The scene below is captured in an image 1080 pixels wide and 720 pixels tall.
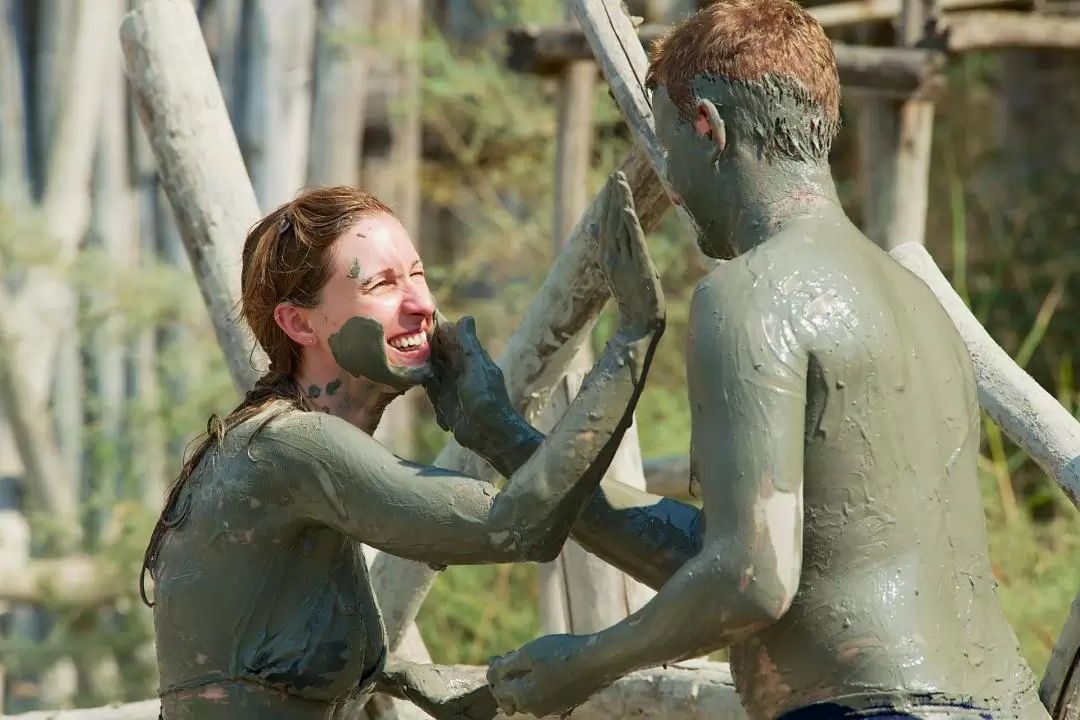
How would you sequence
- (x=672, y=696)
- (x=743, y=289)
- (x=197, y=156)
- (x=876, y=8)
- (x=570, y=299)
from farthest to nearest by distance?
(x=876, y=8), (x=197, y=156), (x=672, y=696), (x=570, y=299), (x=743, y=289)

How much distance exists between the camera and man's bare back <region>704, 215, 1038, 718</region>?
2.14 metres

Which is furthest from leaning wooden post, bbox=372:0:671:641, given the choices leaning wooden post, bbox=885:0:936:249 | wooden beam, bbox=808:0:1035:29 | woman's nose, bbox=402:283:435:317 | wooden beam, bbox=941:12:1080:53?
wooden beam, bbox=808:0:1035:29

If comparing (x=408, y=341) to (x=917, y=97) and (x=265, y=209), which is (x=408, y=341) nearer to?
(x=917, y=97)

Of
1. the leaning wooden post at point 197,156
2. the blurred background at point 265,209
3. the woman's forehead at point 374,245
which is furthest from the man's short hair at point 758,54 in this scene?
the blurred background at point 265,209

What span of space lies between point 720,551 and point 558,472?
1.18 feet

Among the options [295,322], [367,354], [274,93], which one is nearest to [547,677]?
[367,354]

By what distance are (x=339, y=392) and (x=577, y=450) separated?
19.4 inches

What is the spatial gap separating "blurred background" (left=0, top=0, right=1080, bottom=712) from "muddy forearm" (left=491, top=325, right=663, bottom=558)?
3276mm

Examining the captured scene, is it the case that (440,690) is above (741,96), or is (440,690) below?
below

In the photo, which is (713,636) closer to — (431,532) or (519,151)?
(431,532)

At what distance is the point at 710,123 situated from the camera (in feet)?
7.49

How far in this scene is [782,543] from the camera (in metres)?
2.06

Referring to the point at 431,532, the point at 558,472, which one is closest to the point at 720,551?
the point at 558,472

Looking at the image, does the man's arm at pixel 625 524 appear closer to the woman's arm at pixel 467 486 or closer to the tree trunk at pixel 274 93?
the woman's arm at pixel 467 486
